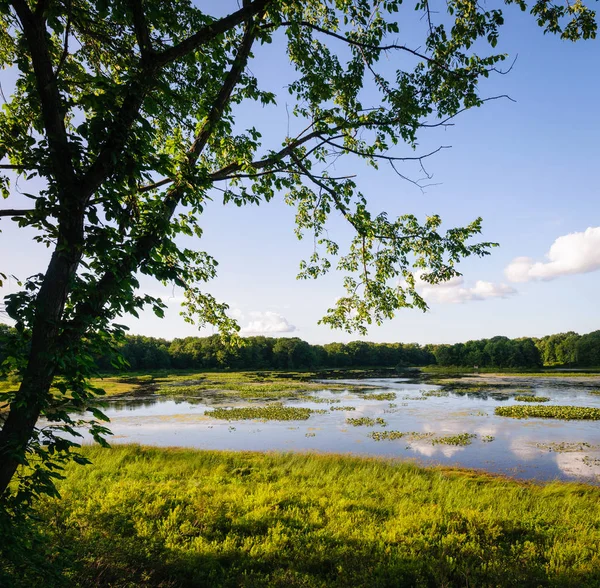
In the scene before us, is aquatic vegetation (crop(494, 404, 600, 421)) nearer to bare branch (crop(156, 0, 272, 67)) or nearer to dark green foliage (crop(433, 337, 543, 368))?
bare branch (crop(156, 0, 272, 67))

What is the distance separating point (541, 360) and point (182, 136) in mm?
158069

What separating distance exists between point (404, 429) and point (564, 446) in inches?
363

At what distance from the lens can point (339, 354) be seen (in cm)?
13888

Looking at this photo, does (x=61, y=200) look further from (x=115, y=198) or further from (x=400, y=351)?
(x=400, y=351)

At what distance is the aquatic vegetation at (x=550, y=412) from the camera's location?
30.8 meters

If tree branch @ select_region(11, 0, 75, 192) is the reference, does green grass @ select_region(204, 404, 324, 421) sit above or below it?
below

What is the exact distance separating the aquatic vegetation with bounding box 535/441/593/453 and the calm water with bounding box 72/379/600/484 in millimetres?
397

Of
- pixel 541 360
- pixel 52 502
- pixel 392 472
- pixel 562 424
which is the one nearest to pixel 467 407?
pixel 562 424

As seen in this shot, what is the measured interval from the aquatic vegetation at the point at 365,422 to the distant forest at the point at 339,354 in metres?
72.1

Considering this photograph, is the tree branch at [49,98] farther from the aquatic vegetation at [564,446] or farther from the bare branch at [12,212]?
the aquatic vegetation at [564,446]

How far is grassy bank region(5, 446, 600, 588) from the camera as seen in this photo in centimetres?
616

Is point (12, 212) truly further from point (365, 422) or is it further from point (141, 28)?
point (365, 422)

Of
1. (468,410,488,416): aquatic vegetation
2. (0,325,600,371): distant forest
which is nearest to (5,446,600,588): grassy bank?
(468,410,488,416): aquatic vegetation

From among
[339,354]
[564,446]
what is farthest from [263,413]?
[339,354]
